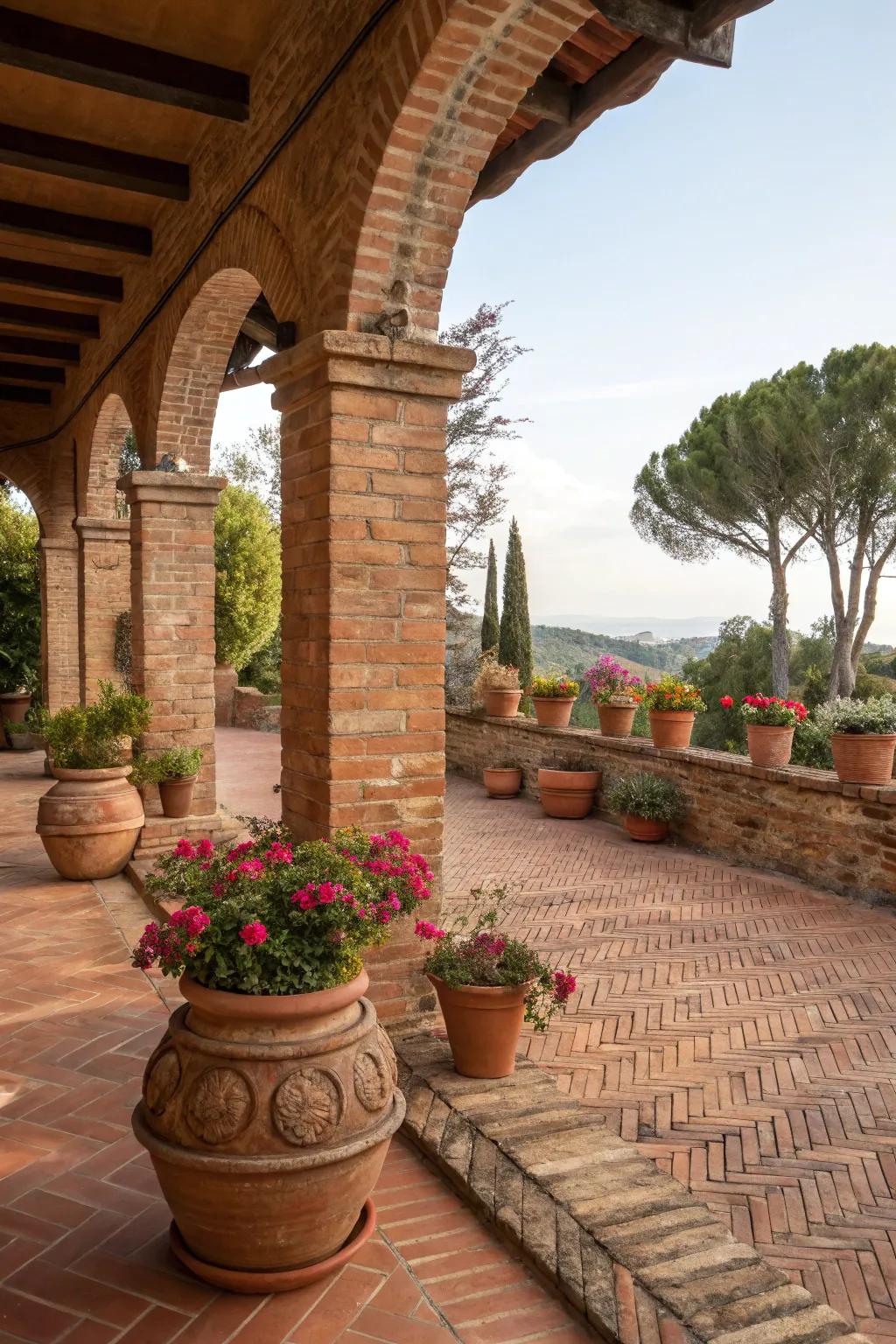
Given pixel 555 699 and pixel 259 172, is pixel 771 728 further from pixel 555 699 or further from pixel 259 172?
pixel 259 172

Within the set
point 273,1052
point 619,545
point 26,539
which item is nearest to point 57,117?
point 273,1052

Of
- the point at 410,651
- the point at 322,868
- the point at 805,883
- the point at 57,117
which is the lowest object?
the point at 805,883

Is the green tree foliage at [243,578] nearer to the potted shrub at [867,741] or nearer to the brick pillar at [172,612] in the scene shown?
the brick pillar at [172,612]

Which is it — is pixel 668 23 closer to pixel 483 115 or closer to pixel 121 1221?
pixel 483 115

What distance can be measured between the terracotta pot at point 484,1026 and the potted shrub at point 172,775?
3805 mm

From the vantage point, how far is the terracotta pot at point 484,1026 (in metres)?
3.20

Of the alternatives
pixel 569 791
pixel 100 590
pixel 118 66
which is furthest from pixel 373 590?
pixel 569 791

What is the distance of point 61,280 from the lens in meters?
6.94

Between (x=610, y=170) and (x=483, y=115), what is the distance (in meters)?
7.87

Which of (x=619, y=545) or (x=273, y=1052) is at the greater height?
(x=619, y=545)

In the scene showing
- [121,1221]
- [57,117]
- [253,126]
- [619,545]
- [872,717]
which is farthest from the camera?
[619,545]

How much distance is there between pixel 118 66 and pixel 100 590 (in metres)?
5.74

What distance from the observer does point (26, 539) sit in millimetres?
15227

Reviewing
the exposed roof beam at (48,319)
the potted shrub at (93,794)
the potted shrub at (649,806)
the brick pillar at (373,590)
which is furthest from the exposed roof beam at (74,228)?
the potted shrub at (649,806)
